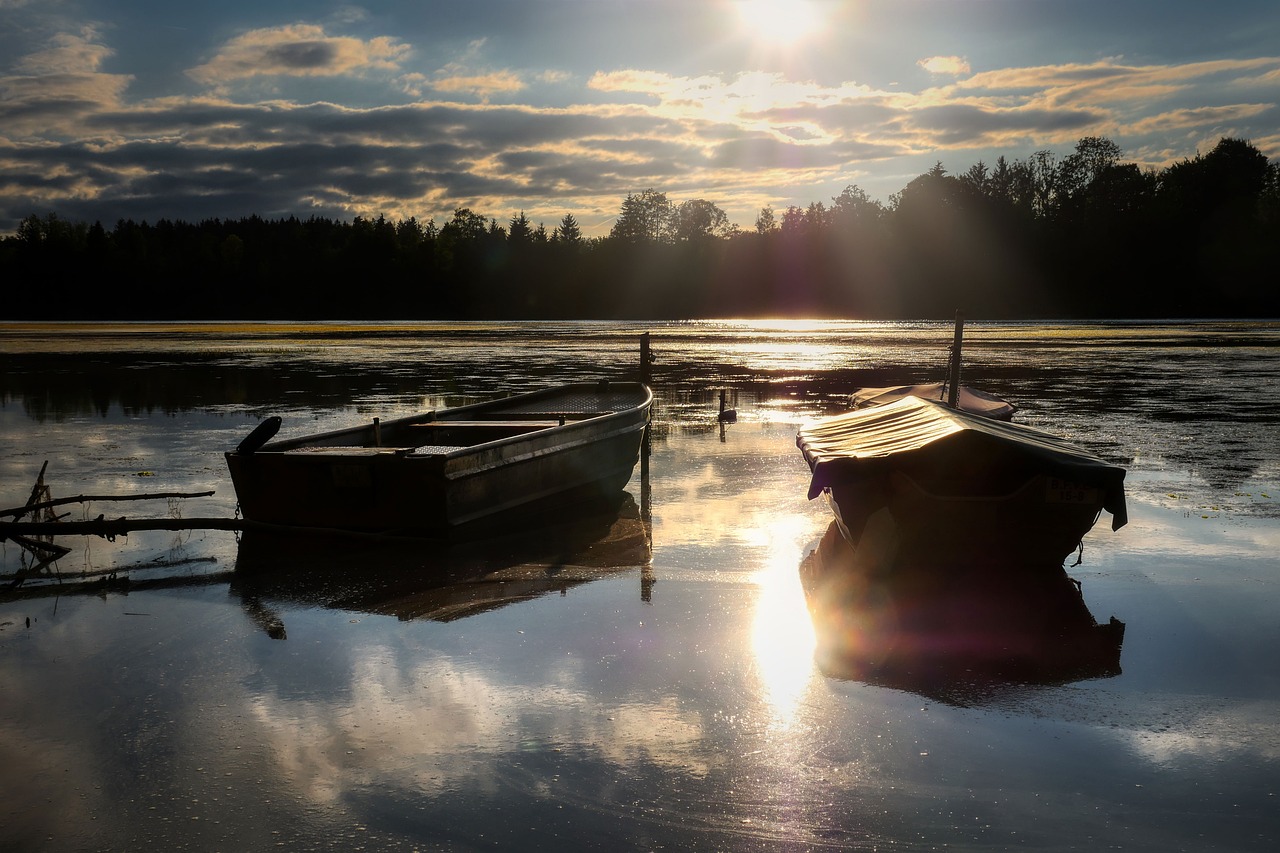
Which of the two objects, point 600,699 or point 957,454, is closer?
point 600,699

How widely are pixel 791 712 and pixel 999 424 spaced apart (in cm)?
602

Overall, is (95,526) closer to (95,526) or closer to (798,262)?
(95,526)

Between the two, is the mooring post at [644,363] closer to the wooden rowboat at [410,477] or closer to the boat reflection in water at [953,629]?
the wooden rowboat at [410,477]

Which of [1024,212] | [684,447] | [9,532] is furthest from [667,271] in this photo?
[9,532]

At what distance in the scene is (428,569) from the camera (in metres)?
9.74

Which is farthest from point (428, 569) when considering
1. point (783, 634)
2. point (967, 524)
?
point (967, 524)

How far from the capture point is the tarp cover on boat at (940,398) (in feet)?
50.0

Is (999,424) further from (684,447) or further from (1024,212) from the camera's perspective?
(1024,212)

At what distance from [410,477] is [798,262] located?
12519 cm

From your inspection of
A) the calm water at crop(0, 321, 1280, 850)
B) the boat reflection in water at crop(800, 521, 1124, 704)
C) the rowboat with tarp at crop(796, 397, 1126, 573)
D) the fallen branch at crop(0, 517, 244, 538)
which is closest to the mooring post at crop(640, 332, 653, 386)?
the calm water at crop(0, 321, 1280, 850)

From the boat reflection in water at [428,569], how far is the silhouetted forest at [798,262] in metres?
107

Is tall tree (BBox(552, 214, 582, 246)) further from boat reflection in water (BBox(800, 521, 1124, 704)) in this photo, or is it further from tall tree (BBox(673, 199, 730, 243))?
boat reflection in water (BBox(800, 521, 1124, 704))

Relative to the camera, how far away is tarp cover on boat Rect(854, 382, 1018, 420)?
1523cm

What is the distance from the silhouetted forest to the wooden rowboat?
105 m
